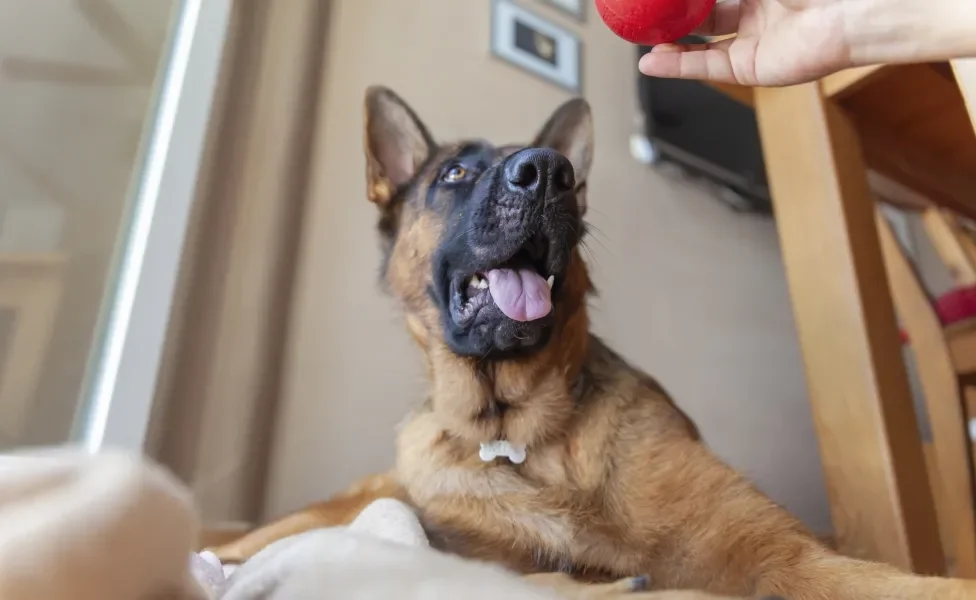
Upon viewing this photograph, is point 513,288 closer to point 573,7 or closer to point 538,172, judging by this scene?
point 538,172

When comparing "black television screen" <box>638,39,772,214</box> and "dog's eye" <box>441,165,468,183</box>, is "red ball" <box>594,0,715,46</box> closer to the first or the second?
"dog's eye" <box>441,165,468,183</box>

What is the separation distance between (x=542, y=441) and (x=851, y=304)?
1.73 ft

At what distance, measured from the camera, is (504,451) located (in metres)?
1.07

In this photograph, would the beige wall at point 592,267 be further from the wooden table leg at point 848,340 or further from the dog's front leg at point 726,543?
the dog's front leg at point 726,543

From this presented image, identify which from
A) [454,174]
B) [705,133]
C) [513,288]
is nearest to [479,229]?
[513,288]

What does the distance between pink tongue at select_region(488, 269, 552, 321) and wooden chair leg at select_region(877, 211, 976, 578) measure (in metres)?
0.95

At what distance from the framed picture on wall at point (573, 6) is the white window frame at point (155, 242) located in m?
1.16

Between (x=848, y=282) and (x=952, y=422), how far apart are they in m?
0.80

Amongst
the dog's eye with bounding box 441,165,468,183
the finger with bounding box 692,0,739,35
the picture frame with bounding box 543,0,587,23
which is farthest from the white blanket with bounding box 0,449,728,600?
the picture frame with bounding box 543,0,587,23

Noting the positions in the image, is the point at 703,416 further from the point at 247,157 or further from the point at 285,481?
the point at 247,157

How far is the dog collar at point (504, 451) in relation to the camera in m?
1.06

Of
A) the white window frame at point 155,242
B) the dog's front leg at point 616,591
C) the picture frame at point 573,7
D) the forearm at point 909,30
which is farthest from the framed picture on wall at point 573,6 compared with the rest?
the dog's front leg at point 616,591

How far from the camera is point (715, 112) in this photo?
2379 millimetres

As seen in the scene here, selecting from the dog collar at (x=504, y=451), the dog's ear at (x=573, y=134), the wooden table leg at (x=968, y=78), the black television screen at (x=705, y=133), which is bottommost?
the dog collar at (x=504, y=451)
